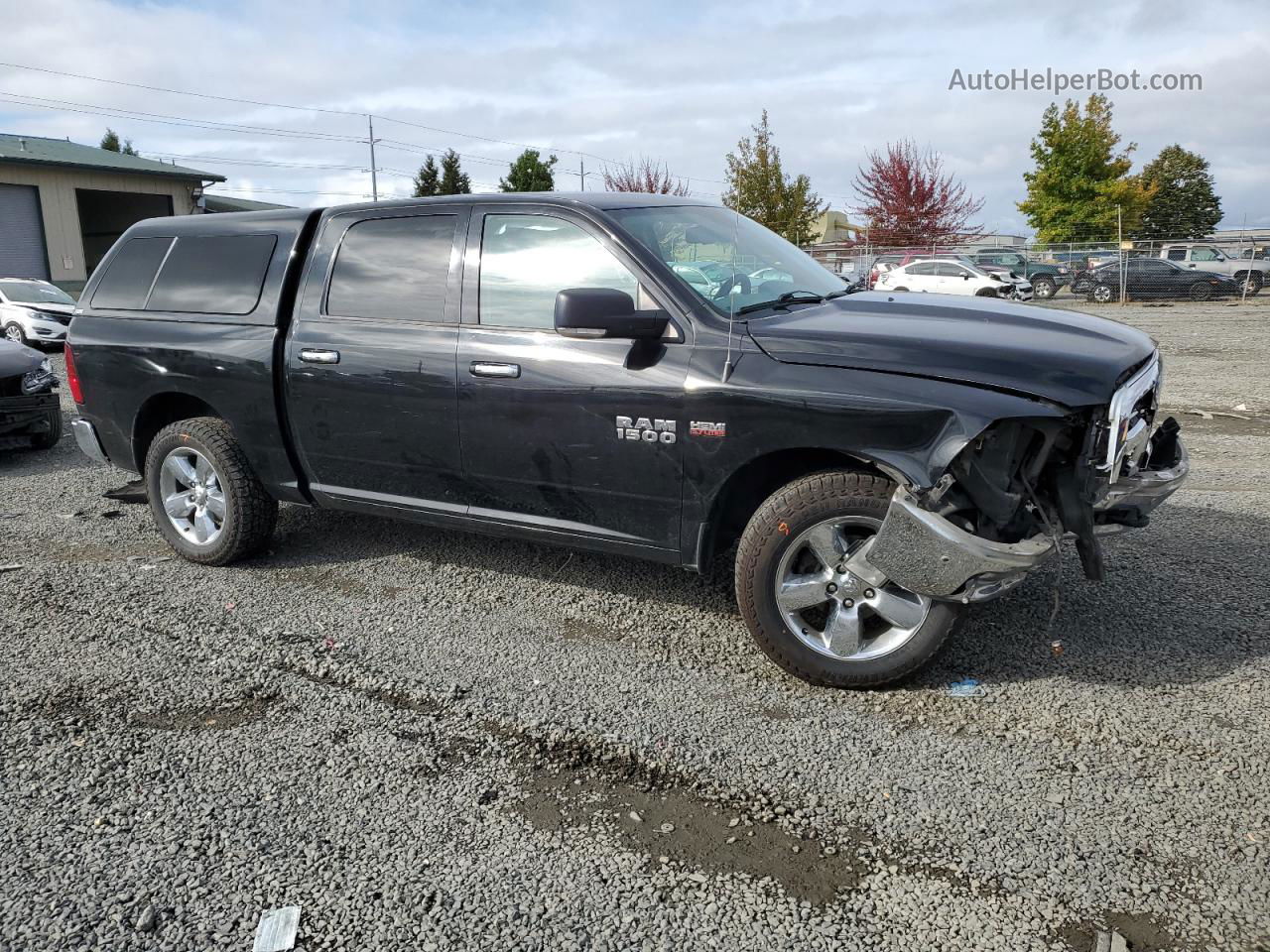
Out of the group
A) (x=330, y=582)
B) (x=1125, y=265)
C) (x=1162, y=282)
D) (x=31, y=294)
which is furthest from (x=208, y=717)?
(x=1162, y=282)

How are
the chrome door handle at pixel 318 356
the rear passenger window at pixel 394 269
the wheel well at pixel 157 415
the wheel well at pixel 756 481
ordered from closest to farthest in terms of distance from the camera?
the wheel well at pixel 756 481 < the rear passenger window at pixel 394 269 < the chrome door handle at pixel 318 356 < the wheel well at pixel 157 415

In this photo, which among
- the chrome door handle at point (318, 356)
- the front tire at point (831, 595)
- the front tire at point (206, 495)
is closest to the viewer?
the front tire at point (831, 595)

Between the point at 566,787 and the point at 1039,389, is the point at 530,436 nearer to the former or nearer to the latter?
the point at 566,787

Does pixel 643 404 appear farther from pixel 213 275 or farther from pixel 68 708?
pixel 213 275

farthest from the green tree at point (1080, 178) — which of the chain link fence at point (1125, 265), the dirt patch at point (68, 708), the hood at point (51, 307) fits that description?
the dirt patch at point (68, 708)

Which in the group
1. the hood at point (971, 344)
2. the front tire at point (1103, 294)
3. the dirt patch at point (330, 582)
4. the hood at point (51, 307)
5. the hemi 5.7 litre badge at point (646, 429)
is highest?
the hood at point (971, 344)

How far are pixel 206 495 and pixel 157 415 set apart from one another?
67cm

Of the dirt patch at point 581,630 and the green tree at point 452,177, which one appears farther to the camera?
the green tree at point 452,177

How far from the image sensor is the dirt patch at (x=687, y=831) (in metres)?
2.72

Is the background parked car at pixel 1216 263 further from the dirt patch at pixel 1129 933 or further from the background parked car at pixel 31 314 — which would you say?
the dirt patch at pixel 1129 933

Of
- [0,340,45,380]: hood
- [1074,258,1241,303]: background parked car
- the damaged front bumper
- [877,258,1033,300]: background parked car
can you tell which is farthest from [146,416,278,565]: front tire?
[1074,258,1241,303]: background parked car

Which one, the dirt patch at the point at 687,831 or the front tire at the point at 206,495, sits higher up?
the front tire at the point at 206,495

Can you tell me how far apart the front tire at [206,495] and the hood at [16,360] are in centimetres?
378

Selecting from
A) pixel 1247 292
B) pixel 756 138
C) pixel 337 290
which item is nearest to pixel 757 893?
pixel 337 290
